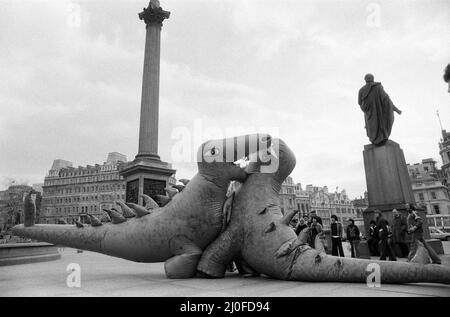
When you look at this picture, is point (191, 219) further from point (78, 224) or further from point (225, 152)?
point (78, 224)

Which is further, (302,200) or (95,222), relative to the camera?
(302,200)

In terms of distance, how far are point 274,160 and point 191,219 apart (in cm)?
149

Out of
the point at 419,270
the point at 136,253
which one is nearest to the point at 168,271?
the point at 136,253

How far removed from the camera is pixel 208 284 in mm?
3344

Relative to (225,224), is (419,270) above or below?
below

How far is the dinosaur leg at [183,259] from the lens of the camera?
12.4 feet

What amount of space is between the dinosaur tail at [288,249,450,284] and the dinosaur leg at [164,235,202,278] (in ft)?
4.18

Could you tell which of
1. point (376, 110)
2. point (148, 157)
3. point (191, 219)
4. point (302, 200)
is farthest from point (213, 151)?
point (302, 200)

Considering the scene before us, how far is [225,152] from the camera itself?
146 inches

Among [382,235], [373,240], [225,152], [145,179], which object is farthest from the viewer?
[145,179]

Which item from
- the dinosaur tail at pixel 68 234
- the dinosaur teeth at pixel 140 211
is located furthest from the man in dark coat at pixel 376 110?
the dinosaur tail at pixel 68 234

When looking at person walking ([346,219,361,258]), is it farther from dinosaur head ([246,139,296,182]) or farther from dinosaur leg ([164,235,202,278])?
dinosaur leg ([164,235,202,278])
